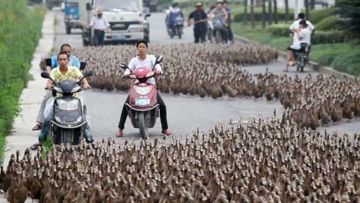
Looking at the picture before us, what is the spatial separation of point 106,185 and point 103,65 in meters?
17.5

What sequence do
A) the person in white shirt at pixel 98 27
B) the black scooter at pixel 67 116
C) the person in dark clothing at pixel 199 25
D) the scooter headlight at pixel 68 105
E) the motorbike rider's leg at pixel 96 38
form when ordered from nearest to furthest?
the black scooter at pixel 67 116 < the scooter headlight at pixel 68 105 < the motorbike rider's leg at pixel 96 38 < the person in white shirt at pixel 98 27 < the person in dark clothing at pixel 199 25

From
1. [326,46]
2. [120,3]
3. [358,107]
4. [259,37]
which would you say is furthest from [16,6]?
[358,107]

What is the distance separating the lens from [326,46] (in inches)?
1422

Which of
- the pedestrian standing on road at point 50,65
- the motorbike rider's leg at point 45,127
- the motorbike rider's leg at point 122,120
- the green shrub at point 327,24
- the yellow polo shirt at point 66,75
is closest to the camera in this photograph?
the motorbike rider's leg at point 45,127

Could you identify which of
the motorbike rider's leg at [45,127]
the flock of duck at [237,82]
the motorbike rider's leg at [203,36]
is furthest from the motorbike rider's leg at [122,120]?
the motorbike rider's leg at [203,36]

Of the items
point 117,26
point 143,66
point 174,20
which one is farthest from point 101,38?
point 143,66

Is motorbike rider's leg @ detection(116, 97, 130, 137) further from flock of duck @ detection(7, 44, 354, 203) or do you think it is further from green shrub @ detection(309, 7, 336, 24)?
green shrub @ detection(309, 7, 336, 24)

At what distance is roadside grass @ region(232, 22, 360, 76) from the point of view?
2976 cm

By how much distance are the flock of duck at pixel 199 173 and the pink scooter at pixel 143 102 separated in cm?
274

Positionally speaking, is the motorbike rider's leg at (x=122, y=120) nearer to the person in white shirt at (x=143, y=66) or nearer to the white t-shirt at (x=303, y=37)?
the person in white shirt at (x=143, y=66)

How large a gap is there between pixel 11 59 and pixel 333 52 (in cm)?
1134

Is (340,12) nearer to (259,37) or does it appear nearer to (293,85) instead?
(293,85)

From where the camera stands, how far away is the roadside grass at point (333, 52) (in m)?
29.8

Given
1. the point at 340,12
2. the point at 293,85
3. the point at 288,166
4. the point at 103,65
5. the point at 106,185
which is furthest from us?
the point at 340,12
